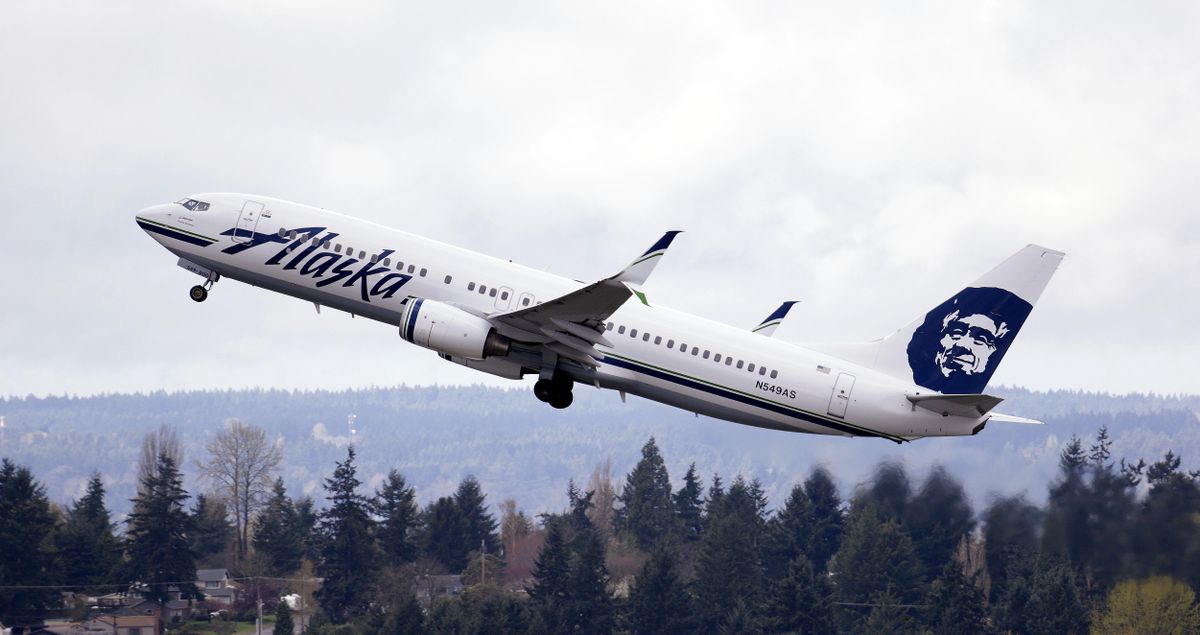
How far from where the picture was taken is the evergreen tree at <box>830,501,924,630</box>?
92750 mm

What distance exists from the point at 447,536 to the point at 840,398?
81.2 meters

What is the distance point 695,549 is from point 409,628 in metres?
35.7

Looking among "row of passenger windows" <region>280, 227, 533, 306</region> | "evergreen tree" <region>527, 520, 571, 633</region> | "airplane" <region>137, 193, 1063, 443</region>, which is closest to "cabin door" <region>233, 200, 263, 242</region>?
"airplane" <region>137, 193, 1063, 443</region>

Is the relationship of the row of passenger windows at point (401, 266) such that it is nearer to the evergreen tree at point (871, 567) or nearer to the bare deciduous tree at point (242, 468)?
the evergreen tree at point (871, 567)

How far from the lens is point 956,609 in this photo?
9375 centimetres

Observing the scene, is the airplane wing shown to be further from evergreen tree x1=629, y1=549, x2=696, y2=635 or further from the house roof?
the house roof

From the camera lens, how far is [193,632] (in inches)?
4149

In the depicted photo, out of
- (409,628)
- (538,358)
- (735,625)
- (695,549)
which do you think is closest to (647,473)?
(695,549)

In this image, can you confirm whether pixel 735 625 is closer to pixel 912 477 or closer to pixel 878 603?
pixel 878 603

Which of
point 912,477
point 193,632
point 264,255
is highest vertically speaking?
point 264,255

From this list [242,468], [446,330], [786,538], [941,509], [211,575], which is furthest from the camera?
[242,468]

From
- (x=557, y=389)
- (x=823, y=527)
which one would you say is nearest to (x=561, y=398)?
(x=557, y=389)

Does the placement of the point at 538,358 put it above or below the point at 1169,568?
above

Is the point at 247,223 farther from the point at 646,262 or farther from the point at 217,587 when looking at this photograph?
the point at 217,587
